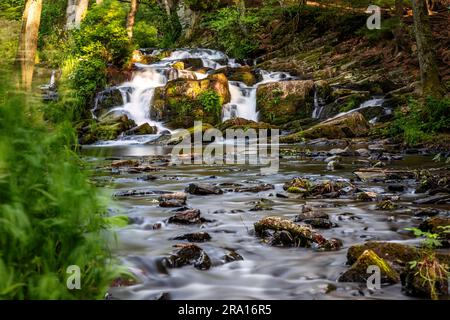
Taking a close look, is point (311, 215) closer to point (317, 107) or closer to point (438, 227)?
point (438, 227)

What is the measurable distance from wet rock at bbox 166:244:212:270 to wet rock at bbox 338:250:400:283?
1112mm

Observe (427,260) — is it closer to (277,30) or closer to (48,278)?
(48,278)

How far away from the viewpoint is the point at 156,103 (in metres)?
22.4

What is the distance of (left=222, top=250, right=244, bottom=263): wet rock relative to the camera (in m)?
4.24

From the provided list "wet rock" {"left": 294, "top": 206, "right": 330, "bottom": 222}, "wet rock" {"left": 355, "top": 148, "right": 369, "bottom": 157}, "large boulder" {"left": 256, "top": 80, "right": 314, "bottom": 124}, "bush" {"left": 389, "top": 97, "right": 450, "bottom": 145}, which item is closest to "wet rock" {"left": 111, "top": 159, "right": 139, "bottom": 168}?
Answer: "wet rock" {"left": 355, "top": 148, "right": 369, "bottom": 157}

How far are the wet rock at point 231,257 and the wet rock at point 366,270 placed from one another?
0.96 m

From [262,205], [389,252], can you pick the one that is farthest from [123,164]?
[389,252]

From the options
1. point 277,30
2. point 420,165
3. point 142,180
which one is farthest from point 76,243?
point 277,30

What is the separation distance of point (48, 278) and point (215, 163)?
9.65 meters

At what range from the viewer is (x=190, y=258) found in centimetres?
413

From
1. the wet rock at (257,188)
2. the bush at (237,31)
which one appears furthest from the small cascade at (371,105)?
the bush at (237,31)

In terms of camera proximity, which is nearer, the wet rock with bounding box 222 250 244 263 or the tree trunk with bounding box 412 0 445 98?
the wet rock with bounding box 222 250 244 263

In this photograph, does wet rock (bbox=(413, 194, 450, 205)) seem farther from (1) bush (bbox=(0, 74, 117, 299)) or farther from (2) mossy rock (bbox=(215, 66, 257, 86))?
(2) mossy rock (bbox=(215, 66, 257, 86))

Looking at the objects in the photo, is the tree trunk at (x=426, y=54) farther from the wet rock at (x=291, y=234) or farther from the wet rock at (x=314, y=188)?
the wet rock at (x=291, y=234)
